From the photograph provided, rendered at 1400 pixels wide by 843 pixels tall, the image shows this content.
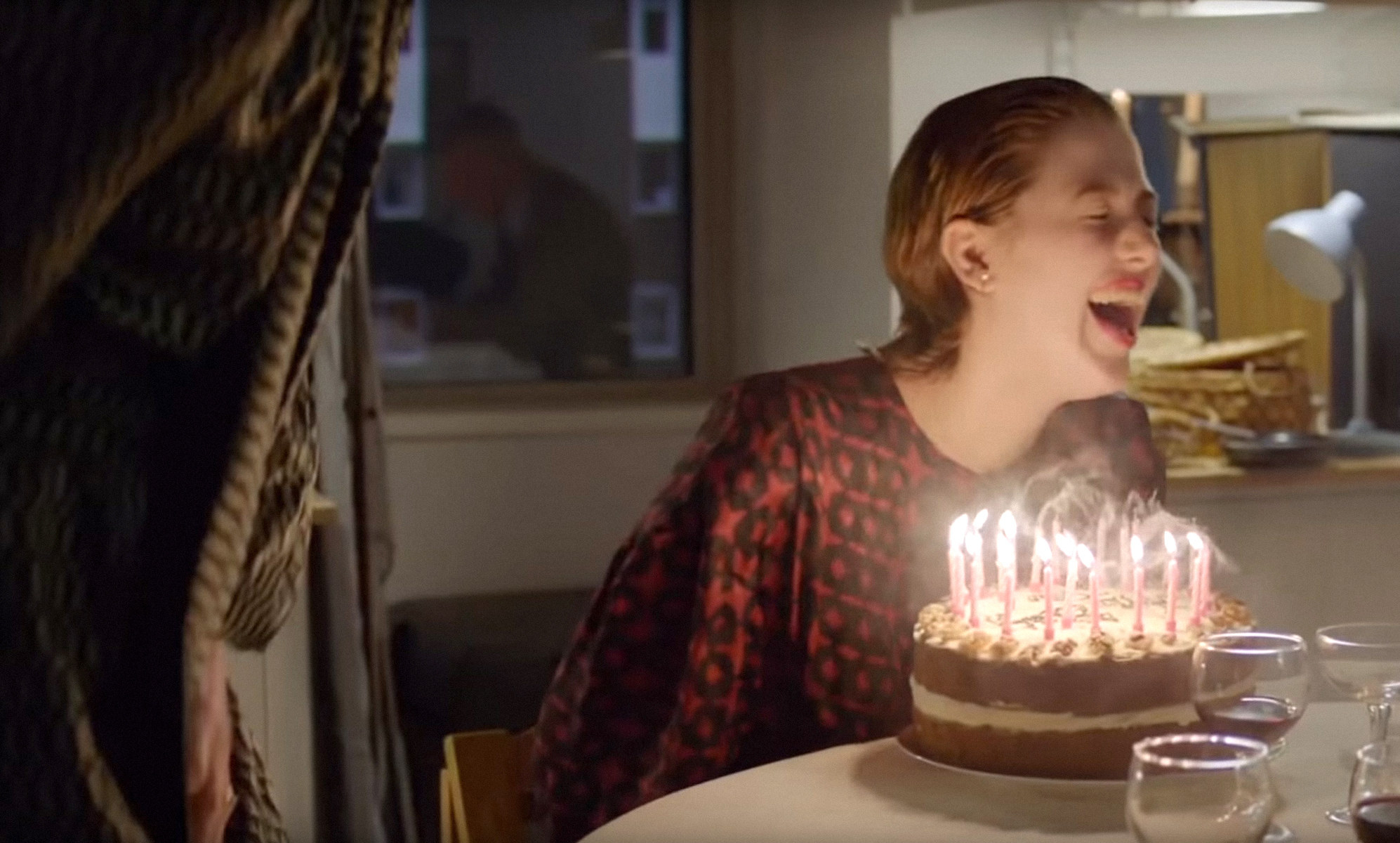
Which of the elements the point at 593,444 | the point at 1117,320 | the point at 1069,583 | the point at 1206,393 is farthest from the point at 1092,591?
the point at 593,444

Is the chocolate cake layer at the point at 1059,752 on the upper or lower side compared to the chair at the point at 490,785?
upper

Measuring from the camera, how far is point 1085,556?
1476mm

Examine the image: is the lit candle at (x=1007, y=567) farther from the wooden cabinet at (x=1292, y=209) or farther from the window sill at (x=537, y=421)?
the window sill at (x=537, y=421)

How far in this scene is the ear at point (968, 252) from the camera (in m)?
1.66

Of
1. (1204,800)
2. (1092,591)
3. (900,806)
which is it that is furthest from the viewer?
(1092,591)

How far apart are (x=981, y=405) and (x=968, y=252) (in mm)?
133

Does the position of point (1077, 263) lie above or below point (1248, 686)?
above

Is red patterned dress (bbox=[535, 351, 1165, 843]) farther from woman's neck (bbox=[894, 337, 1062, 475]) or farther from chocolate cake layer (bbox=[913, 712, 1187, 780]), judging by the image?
chocolate cake layer (bbox=[913, 712, 1187, 780])

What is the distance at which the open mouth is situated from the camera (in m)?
1.66

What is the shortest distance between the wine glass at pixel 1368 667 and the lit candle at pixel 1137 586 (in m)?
0.13

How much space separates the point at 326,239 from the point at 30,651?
22 cm

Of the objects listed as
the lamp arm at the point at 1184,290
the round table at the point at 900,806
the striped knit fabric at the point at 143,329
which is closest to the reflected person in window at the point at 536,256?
the lamp arm at the point at 1184,290

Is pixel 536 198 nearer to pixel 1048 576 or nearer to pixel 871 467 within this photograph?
pixel 871 467

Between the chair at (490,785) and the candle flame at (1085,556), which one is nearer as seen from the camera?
the candle flame at (1085,556)
